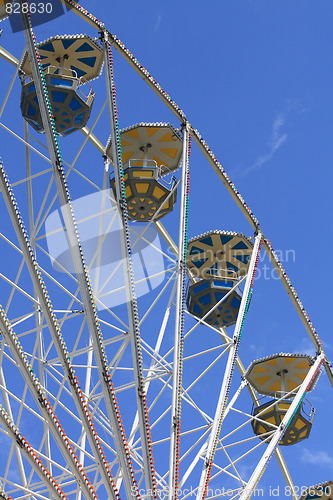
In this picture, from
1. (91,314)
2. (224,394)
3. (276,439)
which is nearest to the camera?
(91,314)

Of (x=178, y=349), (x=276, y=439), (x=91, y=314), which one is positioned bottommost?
(x=91, y=314)

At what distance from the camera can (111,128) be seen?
1970cm

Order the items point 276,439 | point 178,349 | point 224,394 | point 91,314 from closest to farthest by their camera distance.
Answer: point 91,314 < point 178,349 < point 224,394 < point 276,439

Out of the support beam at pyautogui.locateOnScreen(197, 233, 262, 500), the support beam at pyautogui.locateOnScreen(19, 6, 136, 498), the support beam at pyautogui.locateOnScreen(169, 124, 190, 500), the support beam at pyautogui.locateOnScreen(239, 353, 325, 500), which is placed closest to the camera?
the support beam at pyautogui.locateOnScreen(19, 6, 136, 498)

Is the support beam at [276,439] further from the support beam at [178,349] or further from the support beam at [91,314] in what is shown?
the support beam at [91,314]

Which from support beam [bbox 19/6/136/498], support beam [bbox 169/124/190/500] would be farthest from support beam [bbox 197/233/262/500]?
support beam [bbox 19/6/136/498]

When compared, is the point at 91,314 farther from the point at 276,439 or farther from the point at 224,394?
the point at 276,439

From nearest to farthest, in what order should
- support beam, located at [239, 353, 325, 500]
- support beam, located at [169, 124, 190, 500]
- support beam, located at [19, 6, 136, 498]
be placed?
support beam, located at [19, 6, 136, 498], support beam, located at [169, 124, 190, 500], support beam, located at [239, 353, 325, 500]

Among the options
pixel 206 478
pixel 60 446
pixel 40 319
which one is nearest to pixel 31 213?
pixel 40 319

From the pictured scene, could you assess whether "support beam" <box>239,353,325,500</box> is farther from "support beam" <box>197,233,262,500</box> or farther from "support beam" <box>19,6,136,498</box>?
"support beam" <box>19,6,136,498</box>

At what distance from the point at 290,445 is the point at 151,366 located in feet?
34.6

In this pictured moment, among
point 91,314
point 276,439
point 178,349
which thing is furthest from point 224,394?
point 91,314

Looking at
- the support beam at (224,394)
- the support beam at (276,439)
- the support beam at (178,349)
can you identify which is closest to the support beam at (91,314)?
the support beam at (178,349)

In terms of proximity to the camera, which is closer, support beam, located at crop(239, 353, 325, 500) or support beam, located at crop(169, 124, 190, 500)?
support beam, located at crop(169, 124, 190, 500)
